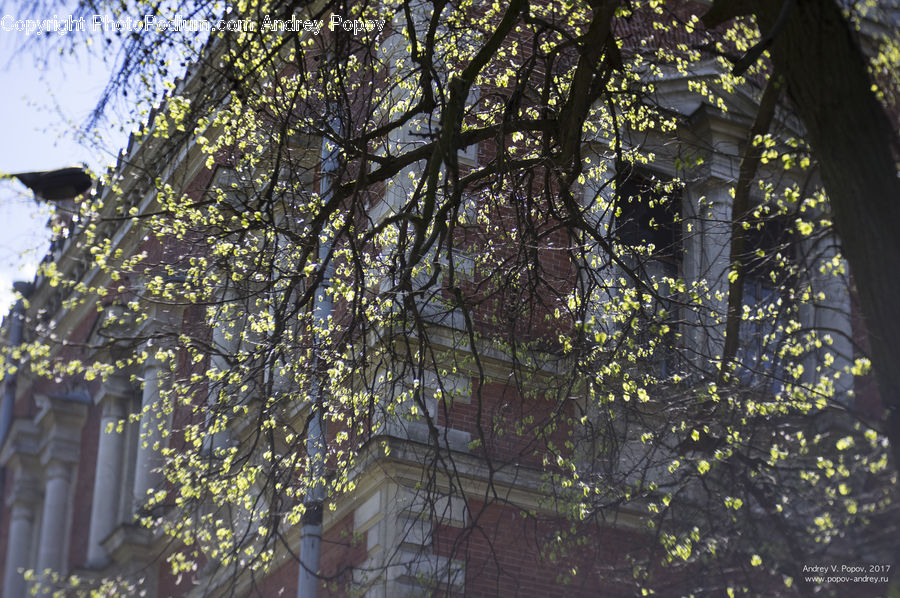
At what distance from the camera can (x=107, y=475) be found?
19.6 m

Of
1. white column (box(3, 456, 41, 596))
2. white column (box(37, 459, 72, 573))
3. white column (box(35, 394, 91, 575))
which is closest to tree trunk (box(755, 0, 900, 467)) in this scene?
white column (box(37, 459, 72, 573))

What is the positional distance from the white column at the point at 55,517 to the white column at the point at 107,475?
2241 millimetres

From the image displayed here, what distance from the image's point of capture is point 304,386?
33.2 feet

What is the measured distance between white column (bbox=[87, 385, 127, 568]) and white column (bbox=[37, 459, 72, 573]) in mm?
2241

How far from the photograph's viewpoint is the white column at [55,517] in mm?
21828

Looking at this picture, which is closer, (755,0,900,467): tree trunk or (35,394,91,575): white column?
(755,0,900,467): tree trunk

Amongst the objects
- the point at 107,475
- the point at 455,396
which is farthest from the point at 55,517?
the point at 455,396

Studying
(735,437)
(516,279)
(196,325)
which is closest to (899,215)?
(735,437)

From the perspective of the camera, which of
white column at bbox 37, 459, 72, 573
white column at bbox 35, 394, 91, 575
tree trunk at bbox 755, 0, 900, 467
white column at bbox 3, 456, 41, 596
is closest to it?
tree trunk at bbox 755, 0, 900, 467

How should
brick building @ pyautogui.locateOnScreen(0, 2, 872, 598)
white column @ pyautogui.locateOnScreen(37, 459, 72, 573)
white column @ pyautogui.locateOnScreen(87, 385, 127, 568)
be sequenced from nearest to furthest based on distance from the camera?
1. brick building @ pyautogui.locateOnScreen(0, 2, 872, 598)
2. white column @ pyautogui.locateOnScreen(87, 385, 127, 568)
3. white column @ pyautogui.locateOnScreen(37, 459, 72, 573)

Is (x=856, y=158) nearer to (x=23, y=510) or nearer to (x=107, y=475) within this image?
(x=107, y=475)

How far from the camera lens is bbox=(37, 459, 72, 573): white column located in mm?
21828

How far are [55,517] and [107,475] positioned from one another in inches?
134

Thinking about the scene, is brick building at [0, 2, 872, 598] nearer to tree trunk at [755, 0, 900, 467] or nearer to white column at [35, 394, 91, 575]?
tree trunk at [755, 0, 900, 467]
